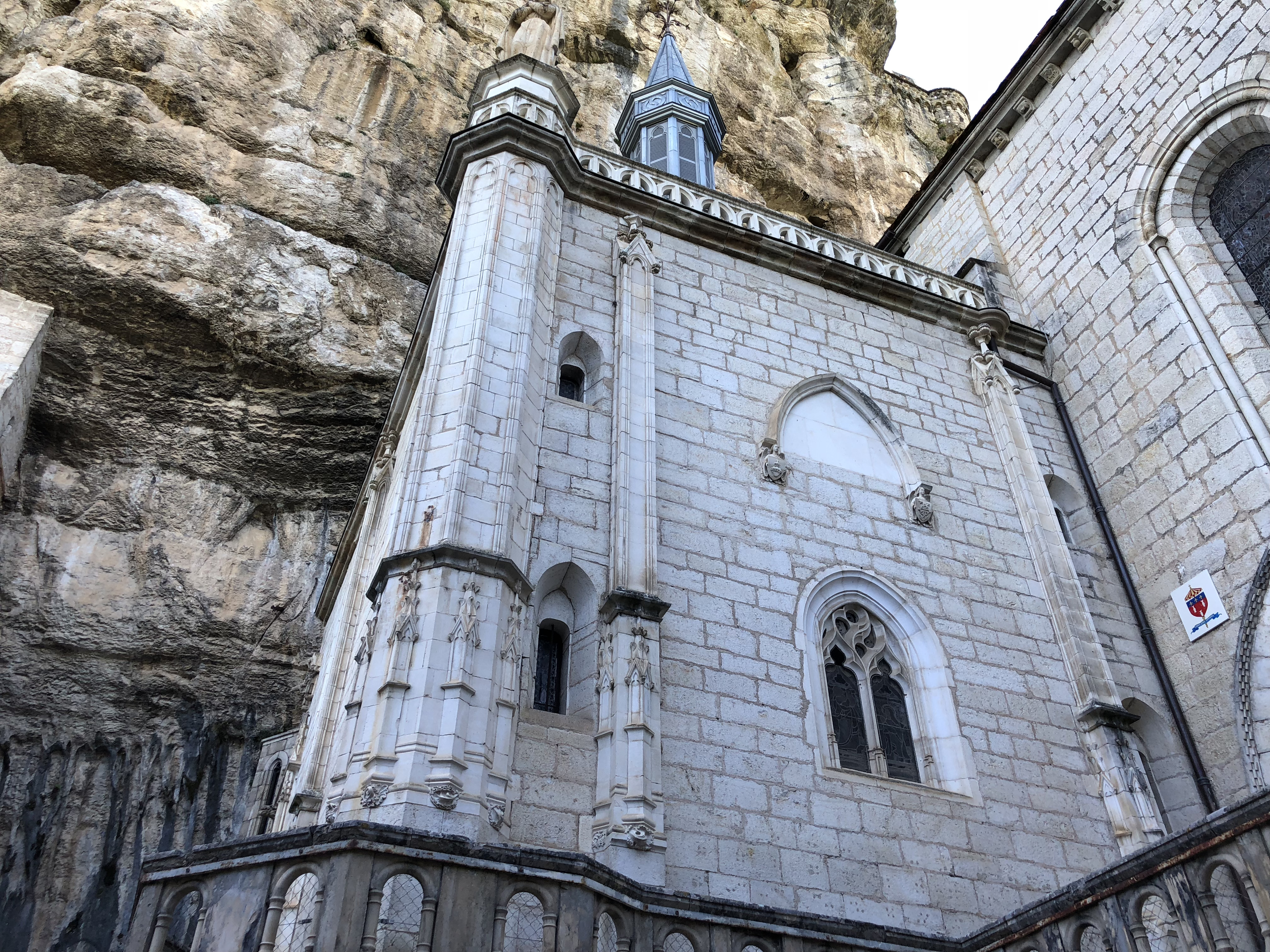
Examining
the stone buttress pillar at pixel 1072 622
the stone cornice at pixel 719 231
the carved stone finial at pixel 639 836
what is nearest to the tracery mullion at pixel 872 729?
the stone buttress pillar at pixel 1072 622

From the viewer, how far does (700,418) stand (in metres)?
9.48

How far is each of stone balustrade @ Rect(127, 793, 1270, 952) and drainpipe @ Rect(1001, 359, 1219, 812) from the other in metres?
3.84

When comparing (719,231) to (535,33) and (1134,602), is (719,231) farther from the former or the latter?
(1134,602)

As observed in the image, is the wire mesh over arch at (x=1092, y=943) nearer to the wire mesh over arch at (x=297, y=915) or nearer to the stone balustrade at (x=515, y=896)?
the stone balustrade at (x=515, y=896)

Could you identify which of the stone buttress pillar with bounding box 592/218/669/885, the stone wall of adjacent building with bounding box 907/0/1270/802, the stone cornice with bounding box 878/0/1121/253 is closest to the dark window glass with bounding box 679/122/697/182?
the stone cornice with bounding box 878/0/1121/253

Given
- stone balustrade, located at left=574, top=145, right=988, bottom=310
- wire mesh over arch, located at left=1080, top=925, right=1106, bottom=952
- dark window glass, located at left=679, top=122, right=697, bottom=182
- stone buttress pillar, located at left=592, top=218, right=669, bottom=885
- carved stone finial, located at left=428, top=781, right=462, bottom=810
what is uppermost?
dark window glass, located at left=679, top=122, right=697, bottom=182

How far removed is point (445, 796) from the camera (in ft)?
19.4

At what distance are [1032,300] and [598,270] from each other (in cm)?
631

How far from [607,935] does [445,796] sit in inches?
47.7

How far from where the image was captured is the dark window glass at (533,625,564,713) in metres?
7.34

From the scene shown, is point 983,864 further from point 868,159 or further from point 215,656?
point 868,159

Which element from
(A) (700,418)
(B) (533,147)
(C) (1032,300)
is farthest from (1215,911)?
(C) (1032,300)

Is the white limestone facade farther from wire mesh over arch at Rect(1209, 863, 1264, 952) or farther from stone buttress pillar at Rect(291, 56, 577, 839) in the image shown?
wire mesh over arch at Rect(1209, 863, 1264, 952)

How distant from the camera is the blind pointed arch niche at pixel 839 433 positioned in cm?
988
